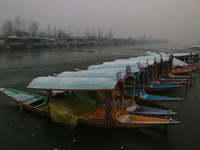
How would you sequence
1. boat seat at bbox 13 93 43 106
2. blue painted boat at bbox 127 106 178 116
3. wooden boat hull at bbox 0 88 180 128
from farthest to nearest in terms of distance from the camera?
boat seat at bbox 13 93 43 106 → blue painted boat at bbox 127 106 178 116 → wooden boat hull at bbox 0 88 180 128

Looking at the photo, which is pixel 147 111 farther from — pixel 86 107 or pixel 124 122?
pixel 86 107

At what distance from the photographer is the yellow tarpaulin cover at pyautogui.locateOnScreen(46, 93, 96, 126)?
898cm

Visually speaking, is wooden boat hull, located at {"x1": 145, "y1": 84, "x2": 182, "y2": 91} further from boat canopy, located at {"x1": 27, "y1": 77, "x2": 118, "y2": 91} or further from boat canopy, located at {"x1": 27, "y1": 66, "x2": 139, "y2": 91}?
boat canopy, located at {"x1": 27, "y1": 77, "x2": 118, "y2": 91}

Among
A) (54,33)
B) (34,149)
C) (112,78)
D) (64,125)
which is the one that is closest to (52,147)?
(34,149)

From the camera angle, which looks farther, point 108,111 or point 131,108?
point 131,108

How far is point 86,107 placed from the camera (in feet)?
32.3

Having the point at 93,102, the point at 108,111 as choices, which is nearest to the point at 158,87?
the point at 93,102

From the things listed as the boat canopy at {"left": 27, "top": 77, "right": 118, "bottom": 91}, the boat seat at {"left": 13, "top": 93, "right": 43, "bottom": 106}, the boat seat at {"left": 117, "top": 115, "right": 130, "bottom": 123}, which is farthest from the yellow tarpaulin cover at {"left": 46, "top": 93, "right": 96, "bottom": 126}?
the boat seat at {"left": 13, "top": 93, "right": 43, "bottom": 106}

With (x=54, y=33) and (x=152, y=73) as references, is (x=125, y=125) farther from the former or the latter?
(x=54, y=33)

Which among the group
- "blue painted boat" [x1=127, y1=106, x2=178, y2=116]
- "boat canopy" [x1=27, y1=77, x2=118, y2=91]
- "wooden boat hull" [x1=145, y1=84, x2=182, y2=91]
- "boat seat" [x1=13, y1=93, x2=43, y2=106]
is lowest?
"boat seat" [x1=13, y1=93, x2=43, y2=106]

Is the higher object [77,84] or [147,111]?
[77,84]

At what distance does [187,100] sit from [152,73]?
12.1ft

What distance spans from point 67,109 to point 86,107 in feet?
3.55

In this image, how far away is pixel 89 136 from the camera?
8.57m
